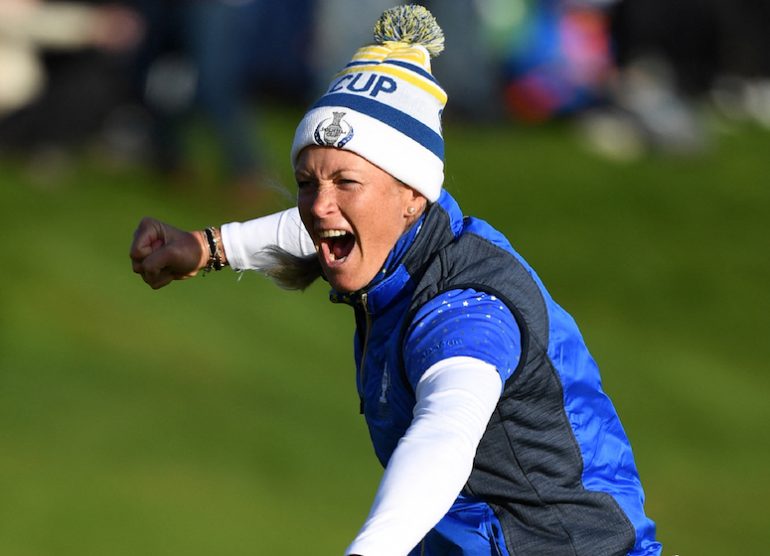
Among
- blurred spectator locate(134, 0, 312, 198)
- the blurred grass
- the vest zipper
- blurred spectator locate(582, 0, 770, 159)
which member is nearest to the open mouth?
the vest zipper

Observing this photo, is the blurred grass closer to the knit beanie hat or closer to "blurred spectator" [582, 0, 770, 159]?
"blurred spectator" [582, 0, 770, 159]

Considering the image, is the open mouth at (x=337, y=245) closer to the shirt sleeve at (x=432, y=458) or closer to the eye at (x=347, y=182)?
the eye at (x=347, y=182)

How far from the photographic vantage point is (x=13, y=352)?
34.4 ft

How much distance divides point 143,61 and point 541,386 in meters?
9.03

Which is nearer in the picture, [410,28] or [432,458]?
[432,458]

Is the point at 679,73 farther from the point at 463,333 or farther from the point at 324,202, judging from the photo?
the point at 463,333

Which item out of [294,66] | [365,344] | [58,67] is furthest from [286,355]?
[365,344]

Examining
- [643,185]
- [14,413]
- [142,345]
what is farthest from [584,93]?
[14,413]

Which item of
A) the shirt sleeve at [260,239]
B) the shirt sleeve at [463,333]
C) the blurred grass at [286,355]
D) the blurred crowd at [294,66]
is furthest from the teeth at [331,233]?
the blurred crowd at [294,66]

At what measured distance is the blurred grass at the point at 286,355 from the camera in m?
9.05

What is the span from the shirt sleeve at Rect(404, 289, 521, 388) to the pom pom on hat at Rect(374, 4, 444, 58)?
2.46 ft

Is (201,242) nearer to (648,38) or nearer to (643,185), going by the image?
(643,185)

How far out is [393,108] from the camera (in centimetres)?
347

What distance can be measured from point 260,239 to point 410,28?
0.77 m
